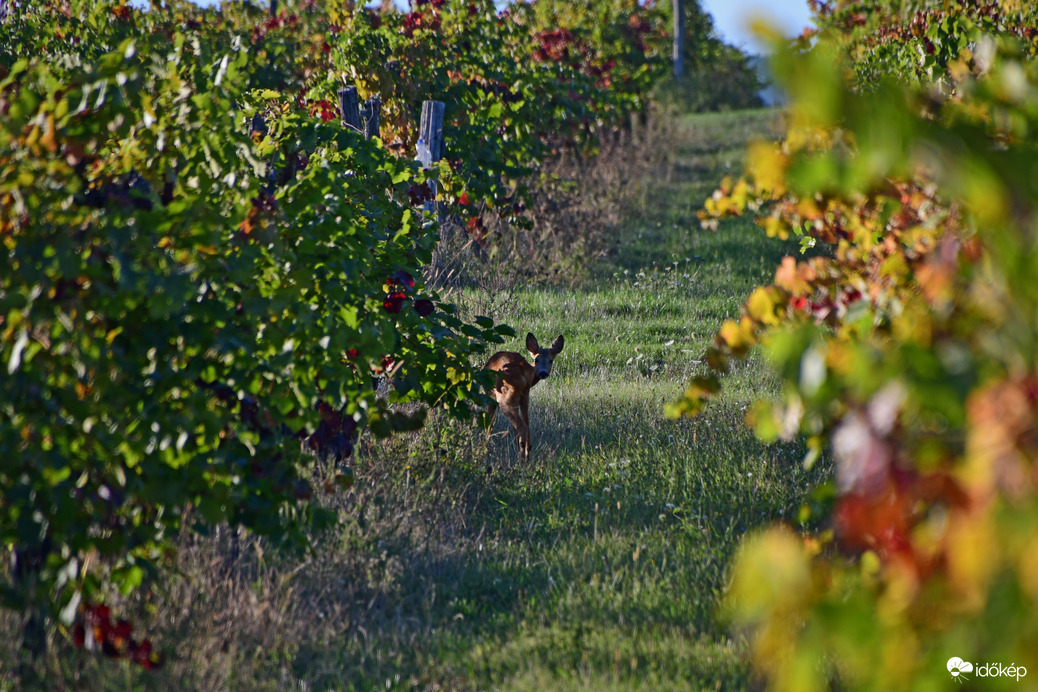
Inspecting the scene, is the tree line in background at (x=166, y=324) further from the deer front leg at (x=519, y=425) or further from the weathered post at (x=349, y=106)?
the weathered post at (x=349, y=106)

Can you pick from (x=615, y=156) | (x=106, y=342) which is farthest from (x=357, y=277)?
(x=615, y=156)

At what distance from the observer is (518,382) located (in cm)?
526

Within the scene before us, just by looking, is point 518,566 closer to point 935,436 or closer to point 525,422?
point 525,422

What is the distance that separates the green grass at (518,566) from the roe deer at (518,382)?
178 millimetres

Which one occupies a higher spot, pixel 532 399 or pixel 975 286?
pixel 975 286

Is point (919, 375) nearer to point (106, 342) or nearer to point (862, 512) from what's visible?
point (862, 512)

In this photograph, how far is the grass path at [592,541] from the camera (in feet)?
10.7

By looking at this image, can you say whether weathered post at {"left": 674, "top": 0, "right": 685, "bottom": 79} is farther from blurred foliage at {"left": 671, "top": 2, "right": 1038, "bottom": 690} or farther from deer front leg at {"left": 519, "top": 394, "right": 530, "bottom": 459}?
blurred foliage at {"left": 671, "top": 2, "right": 1038, "bottom": 690}

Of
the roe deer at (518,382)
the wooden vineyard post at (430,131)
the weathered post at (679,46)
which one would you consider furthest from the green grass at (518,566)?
the weathered post at (679,46)

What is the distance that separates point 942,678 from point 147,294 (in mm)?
2125

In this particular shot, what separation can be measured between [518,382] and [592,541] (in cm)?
130

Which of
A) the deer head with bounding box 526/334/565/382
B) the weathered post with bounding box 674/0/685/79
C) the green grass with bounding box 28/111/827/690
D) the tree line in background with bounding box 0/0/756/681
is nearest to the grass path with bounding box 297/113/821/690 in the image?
the green grass with bounding box 28/111/827/690

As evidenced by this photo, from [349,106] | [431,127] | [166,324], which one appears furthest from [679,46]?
[166,324]

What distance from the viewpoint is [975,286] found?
1376 millimetres
